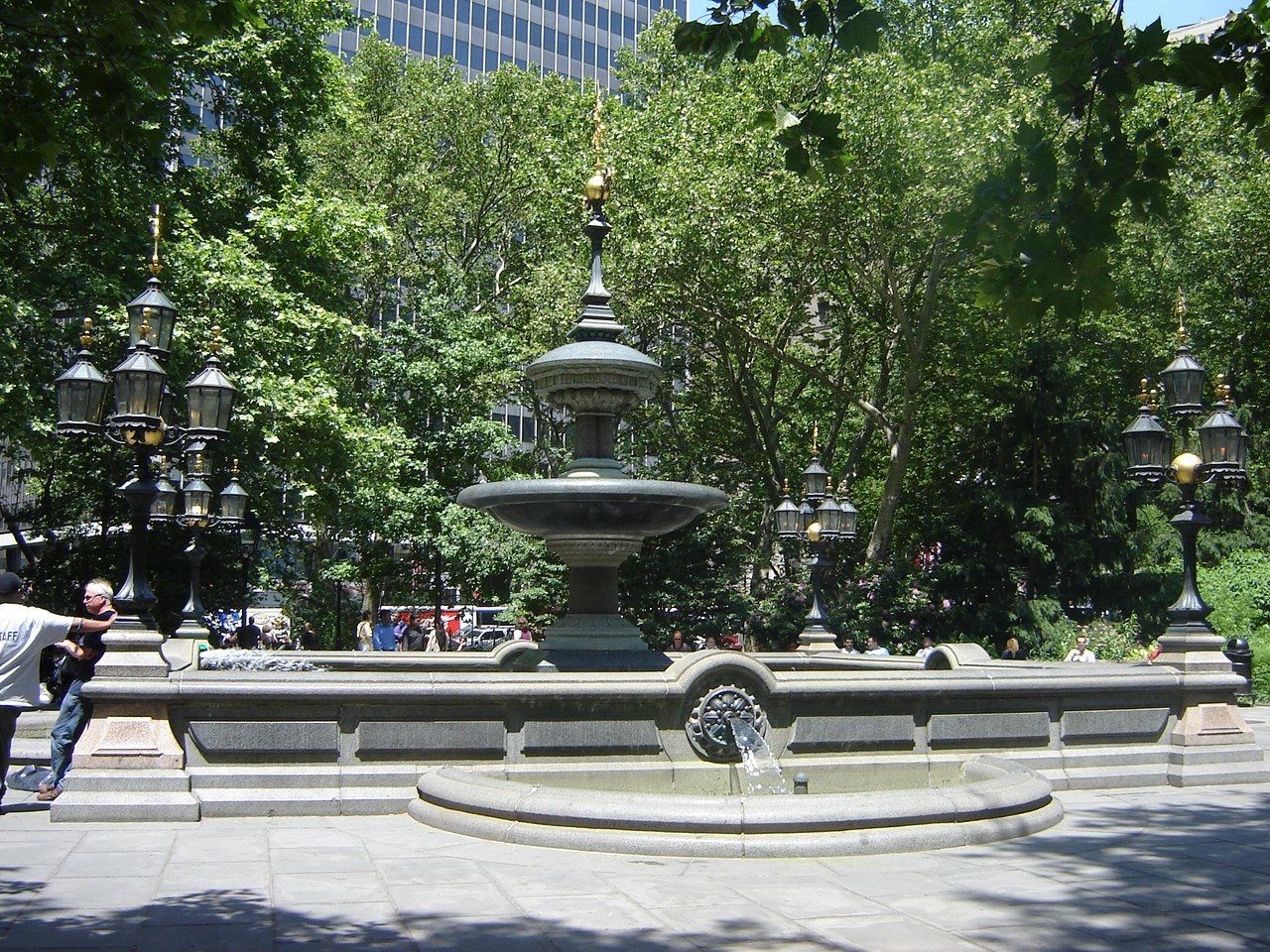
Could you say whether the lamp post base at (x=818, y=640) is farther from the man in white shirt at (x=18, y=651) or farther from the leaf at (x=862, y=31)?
the leaf at (x=862, y=31)

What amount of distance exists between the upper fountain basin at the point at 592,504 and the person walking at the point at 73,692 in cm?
330

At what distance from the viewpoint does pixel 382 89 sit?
39875 mm

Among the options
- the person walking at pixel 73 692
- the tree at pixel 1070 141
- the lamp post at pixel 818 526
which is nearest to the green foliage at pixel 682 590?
the lamp post at pixel 818 526

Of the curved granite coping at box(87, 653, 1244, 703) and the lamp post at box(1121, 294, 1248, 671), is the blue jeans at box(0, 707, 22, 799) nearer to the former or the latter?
the curved granite coping at box(87, 653, 1244, 703)

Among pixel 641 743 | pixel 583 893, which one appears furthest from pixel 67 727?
pixel 583 893

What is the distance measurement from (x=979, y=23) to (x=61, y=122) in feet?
70.8

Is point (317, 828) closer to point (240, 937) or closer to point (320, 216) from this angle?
point (240, 937)

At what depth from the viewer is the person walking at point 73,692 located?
9.41 meters

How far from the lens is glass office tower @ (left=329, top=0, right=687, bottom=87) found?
209ft

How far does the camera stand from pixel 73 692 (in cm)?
939

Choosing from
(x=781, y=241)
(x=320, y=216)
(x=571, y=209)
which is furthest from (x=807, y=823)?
(x=571, y=209)

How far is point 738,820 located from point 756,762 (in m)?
2.06

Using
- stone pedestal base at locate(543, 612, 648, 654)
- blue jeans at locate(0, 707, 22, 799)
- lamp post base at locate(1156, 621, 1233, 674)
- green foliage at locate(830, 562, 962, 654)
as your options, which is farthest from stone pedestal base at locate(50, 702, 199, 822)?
green foliage at locate(830, 562, 962, 654)

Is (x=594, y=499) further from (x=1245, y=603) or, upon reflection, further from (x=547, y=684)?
(x=1245, y=603)
